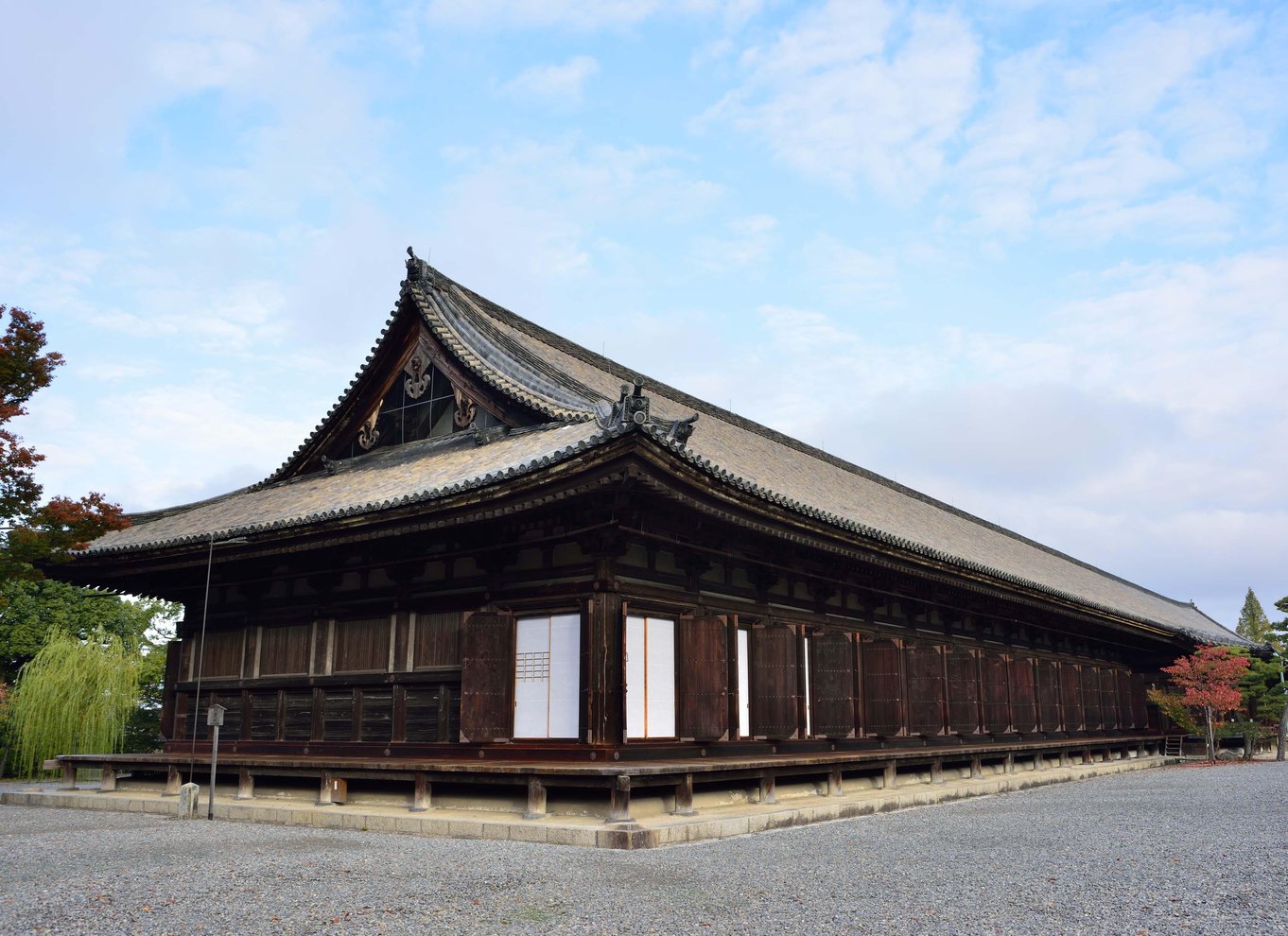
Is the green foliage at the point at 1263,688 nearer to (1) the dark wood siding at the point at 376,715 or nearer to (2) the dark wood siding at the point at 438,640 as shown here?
(2) the dark wood siding at the point at 438,640

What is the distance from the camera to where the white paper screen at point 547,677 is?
46.2ft

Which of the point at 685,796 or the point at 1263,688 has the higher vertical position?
the point at 1263,688

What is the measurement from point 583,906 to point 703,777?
20.2ft

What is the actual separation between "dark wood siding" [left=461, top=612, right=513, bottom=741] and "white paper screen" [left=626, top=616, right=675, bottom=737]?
1741 mm

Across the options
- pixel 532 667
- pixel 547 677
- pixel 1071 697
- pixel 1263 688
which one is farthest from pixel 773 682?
pixel 1263 688

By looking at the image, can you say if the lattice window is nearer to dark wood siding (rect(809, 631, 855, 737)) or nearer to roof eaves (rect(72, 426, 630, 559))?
roof eaves (rect(72, 426, 630, 559))

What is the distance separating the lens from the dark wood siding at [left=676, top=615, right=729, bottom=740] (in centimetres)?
1475

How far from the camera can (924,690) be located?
2083cm

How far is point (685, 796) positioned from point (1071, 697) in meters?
18.6

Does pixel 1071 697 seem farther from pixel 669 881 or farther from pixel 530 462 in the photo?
pixel 669 881

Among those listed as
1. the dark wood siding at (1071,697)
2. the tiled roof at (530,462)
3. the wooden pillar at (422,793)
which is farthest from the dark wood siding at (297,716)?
the dark wood siding at (1071,697)

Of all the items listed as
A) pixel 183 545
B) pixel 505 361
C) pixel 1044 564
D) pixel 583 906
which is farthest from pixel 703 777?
pixel 1044 564

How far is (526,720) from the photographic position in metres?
14.5

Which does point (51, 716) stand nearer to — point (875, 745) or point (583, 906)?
point (875, 745)
